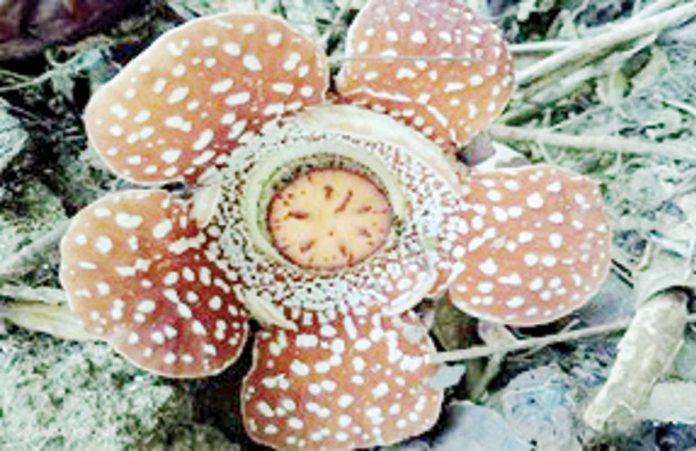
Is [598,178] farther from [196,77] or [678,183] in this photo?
[196,77]

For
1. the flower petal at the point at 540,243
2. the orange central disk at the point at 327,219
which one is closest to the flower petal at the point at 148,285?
the orange central disk at the point at 327,219

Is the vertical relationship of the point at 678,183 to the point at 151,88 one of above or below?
below

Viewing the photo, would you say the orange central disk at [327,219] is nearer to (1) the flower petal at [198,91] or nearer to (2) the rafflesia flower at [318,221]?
(2) the rafflesia flower at [318,221]

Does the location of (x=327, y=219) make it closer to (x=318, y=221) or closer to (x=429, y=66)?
(x=318, y=221)

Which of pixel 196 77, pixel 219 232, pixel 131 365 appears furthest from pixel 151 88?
pixel 131 365

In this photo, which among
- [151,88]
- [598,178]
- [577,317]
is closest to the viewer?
[151,88]

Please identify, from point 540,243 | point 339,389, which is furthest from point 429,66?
point 339,389

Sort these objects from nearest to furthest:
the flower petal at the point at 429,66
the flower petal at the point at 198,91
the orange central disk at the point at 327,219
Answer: the flower petal at the point at 198,91
the flower petal at the point at 429,66
the orange central disk at the point at 327,219
